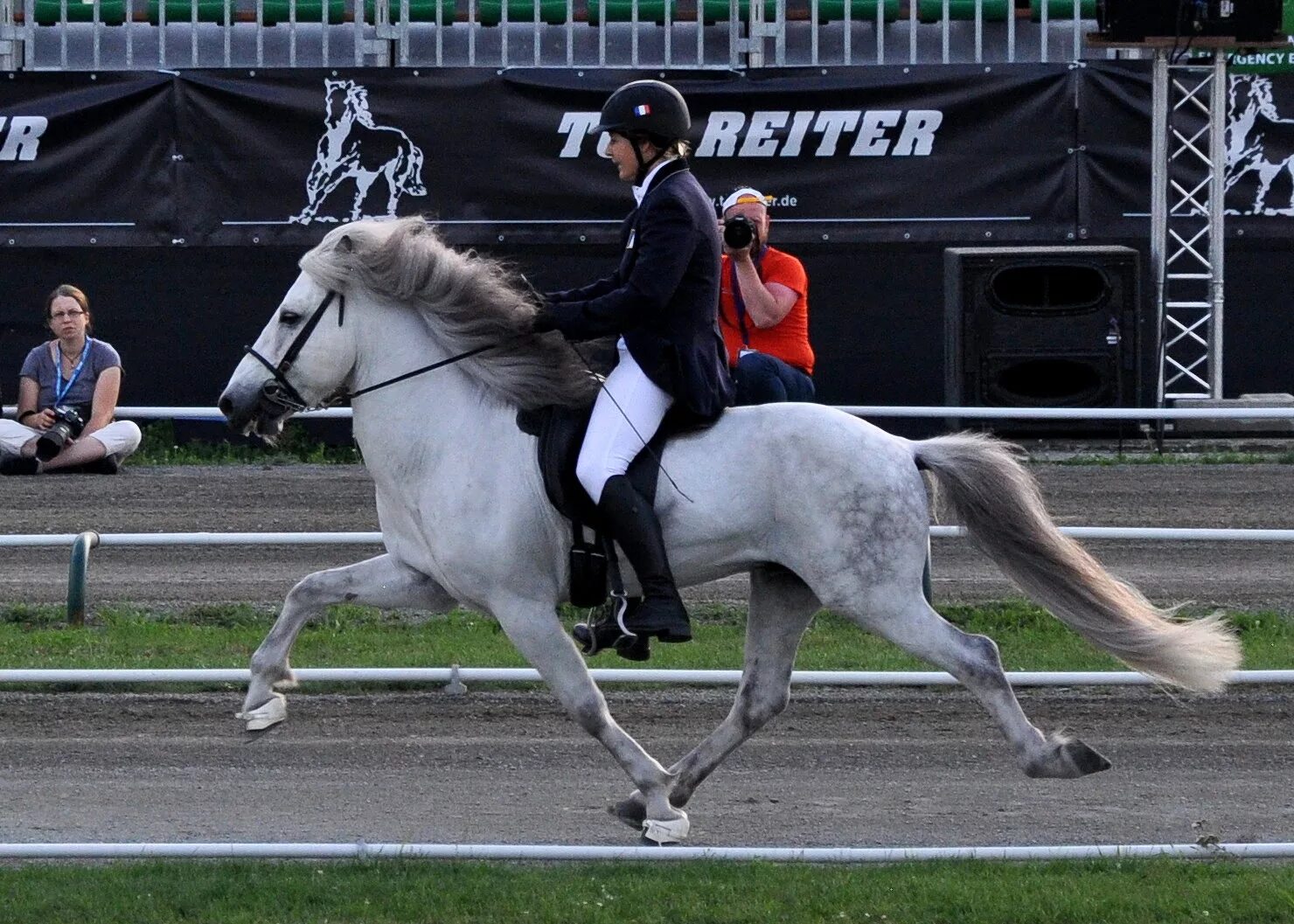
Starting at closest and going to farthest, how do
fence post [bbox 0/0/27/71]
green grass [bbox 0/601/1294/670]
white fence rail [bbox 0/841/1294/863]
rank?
white fence rail [bbox 0/841/1294/863], green grass [bbox 0/601/1294/670], fence post [bbox 0/0/27/71]

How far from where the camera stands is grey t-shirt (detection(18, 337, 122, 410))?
1201 centimetres

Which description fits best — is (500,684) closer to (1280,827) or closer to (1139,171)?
(1280,827)

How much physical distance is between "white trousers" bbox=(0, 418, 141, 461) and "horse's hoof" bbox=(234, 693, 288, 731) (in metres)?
6.81

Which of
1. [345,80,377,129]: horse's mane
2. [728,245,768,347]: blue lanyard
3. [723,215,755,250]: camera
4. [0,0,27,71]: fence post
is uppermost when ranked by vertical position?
[0,0,27,71]: fence post

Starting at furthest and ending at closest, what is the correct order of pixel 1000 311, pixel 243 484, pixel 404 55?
pixel 404 55, pixel 1000 311, pixel 243 484

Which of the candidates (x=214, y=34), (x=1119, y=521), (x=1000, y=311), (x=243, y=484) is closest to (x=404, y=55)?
(x=214, y=34)

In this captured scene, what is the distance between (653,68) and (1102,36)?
3308 millimetres

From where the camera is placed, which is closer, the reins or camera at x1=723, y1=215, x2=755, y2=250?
the reins

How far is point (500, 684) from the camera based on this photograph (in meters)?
8.04

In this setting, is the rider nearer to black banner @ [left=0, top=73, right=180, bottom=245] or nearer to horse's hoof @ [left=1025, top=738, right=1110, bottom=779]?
horse's hoof @ [left=1025, top=738, right=1110, bottom=779]

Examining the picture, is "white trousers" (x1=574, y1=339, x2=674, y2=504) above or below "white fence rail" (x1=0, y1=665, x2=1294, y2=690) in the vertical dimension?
above

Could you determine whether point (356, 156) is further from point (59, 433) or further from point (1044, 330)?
point (1044, 330)

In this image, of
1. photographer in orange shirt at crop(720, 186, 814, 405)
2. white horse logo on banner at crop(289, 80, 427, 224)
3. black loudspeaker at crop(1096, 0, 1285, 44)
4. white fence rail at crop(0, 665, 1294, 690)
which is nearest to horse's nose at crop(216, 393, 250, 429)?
white fence rail at crop(0, 665, 1294, 690)

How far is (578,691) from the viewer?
5.70 m
